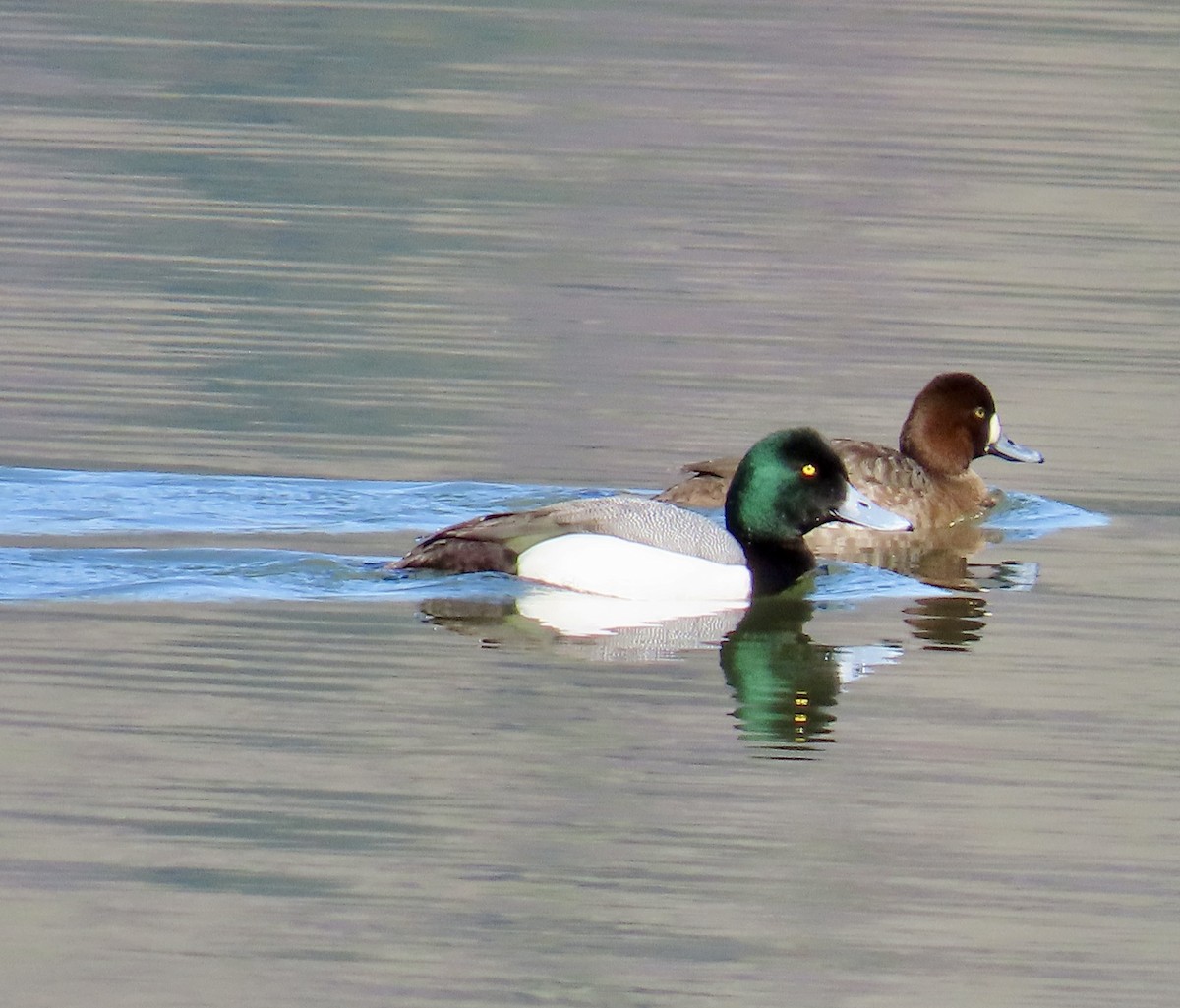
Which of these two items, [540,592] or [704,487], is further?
[704,487]

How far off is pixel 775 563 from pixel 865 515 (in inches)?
25.5

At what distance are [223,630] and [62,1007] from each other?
326cm

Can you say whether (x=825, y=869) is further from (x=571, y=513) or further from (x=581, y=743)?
(x=571, y=513)

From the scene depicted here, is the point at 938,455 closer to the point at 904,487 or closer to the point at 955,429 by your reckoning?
the point at 955,429

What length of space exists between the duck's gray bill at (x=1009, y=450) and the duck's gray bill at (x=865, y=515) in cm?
159

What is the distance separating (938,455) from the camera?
1278 cm

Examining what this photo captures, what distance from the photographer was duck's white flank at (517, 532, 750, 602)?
33.1 feet

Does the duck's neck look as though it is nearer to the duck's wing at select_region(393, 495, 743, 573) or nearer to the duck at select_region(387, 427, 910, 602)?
the duck at select_region(387, 427, 910, 602)

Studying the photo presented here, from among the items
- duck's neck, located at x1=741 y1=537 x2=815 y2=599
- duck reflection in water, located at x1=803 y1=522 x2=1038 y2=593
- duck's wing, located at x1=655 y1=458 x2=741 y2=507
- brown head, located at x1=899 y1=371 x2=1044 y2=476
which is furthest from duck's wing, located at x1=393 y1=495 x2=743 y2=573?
brown head, located at x1=899 y1=371 x2=1044 y2=476

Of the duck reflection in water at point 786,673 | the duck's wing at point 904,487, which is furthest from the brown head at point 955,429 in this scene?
the duck reflection in water at point 786,673

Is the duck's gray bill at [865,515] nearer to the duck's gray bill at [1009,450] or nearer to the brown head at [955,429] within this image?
the brown head at [955,429]

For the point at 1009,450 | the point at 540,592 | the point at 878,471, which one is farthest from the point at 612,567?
the point at 1009,450

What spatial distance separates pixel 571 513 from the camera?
10156mm

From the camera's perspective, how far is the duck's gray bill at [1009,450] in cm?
1270
